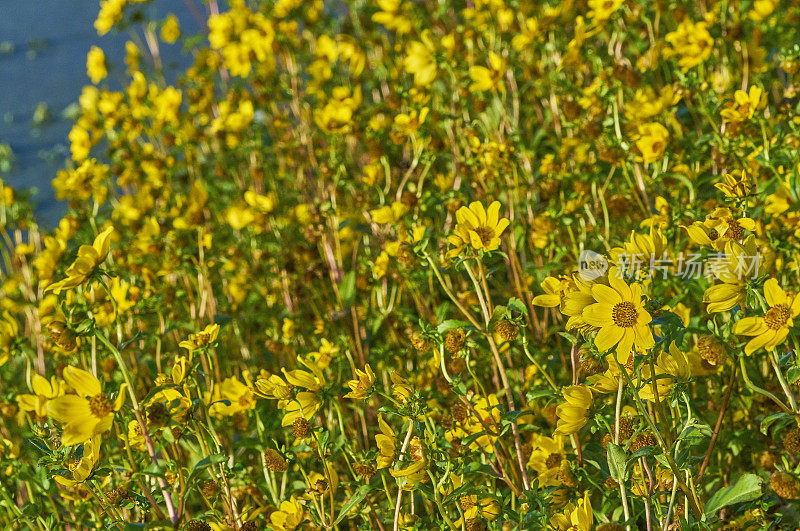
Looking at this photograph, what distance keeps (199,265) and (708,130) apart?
170 cm

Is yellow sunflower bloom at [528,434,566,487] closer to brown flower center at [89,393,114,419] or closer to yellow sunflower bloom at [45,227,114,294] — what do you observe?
brown flower center at [89,393,114,419]

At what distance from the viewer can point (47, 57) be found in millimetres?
5422

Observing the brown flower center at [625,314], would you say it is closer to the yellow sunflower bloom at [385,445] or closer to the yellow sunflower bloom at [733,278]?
the yellow sunflower bloom at [733,278]

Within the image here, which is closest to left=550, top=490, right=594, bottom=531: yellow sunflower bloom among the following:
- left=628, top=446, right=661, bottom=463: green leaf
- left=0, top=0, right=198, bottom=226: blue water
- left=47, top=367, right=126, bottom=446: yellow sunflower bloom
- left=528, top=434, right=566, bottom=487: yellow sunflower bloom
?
left=628, top=446, right=661, bottom=463: green leaf

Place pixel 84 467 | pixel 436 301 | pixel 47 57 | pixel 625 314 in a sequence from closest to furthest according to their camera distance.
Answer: pixel 625 314, pixel 84 467, pixel 436 301, pixel 47 57

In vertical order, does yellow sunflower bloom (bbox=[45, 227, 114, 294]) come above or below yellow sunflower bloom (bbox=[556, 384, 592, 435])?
above

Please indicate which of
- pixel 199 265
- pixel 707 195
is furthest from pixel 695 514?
pixel 199 265

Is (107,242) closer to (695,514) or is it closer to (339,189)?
(695,514)

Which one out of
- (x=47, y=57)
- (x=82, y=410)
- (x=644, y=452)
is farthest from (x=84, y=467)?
(x=47, y=57)

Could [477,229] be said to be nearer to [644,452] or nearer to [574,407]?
[574,407]

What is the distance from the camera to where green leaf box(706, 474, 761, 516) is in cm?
98

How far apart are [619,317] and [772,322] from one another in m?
0.25

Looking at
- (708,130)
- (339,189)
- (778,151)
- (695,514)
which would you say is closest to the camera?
(695,514)

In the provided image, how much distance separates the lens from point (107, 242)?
1.13m
